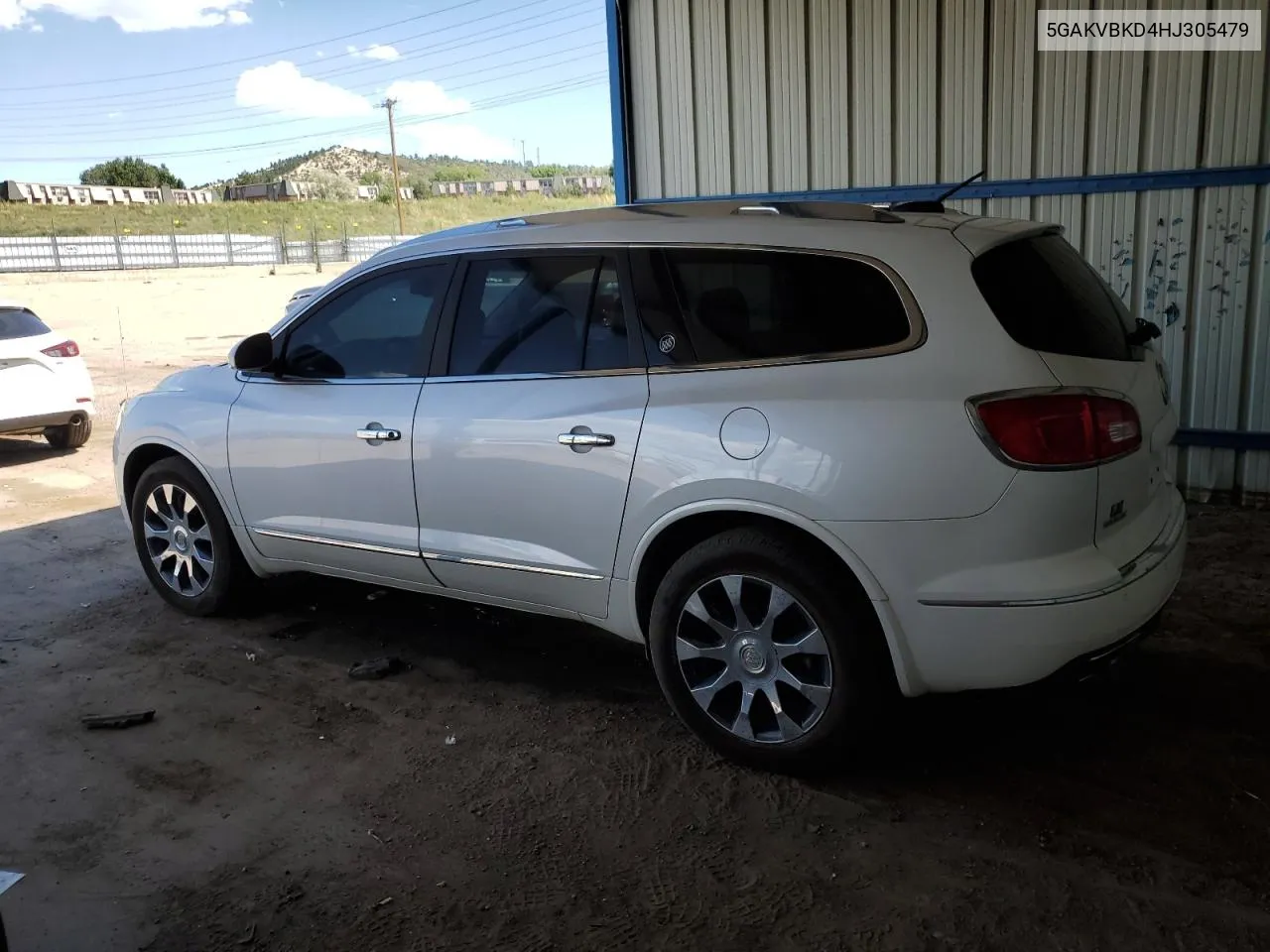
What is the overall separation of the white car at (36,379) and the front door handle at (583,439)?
7.64 m

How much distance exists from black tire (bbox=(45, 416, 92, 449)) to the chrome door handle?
814cm

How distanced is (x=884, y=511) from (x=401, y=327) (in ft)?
7.68

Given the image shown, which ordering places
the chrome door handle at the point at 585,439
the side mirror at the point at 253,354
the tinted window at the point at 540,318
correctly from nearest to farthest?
the chrome door handle at the point at 585,439, the tinted window at the point at 540,318, the side mirror at the point at 253,354

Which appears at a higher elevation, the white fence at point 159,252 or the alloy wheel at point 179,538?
the white fence at point 159,252

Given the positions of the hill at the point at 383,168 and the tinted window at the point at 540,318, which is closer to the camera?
the tinted window at the point at 540,318

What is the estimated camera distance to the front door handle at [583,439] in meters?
3.77

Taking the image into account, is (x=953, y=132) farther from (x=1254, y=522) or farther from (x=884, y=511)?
(x=884, y=511)

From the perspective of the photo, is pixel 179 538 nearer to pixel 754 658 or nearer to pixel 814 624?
pixel 754 658

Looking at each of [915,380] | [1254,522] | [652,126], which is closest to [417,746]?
[915,380]

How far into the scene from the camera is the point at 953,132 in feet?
25.0

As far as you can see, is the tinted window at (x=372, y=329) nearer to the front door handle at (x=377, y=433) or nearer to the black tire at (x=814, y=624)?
the front door handle at (x=377, y=433)

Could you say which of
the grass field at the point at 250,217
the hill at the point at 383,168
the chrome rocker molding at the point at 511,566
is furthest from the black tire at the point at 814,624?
the hill at the point at 383,168

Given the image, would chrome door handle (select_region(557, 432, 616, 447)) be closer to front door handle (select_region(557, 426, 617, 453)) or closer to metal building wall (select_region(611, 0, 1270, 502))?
front door handle (select_region(557, 426, 617, 453))

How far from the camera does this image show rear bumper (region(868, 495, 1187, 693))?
310 centimetres
